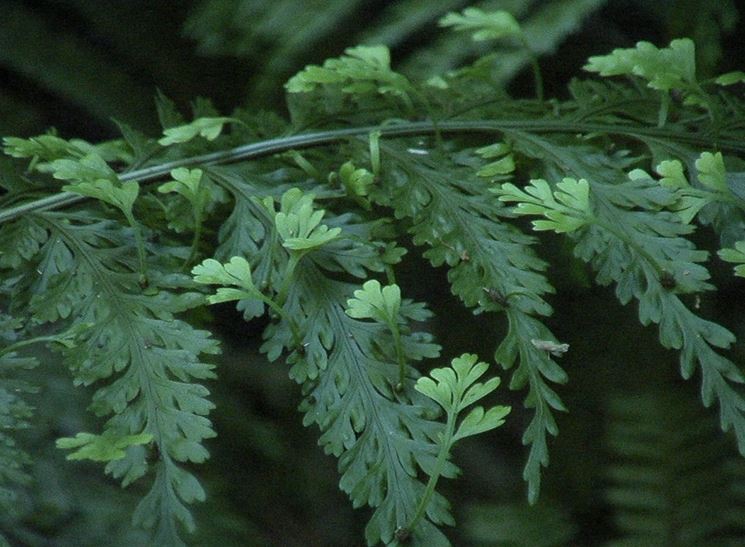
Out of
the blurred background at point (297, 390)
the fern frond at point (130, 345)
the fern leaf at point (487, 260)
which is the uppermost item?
the fern frond at point (130, 345)

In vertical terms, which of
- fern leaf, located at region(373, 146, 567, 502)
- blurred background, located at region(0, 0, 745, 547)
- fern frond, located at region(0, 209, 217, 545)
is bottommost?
blurred background, located at region(0, 0, 745, 547)

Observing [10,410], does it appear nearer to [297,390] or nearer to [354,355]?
[354,355]

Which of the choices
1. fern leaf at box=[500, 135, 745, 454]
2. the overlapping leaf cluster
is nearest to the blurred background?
fern leaf at box=[500, 135, 745, 454]

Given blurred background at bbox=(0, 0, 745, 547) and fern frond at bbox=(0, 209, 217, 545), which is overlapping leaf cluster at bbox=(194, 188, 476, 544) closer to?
fern frond at bbox=(0, 209, 217, 545)

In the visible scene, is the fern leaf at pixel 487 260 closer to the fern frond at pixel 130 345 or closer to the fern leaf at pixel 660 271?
the fern leaf at pixel 660 271

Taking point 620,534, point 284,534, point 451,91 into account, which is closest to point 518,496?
point 620,534

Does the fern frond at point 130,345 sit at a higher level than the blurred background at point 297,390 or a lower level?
higher

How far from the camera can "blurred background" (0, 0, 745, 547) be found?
1283mm

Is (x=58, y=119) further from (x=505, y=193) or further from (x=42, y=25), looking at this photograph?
(x=505, y=193)

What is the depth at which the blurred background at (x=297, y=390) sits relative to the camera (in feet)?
4.21

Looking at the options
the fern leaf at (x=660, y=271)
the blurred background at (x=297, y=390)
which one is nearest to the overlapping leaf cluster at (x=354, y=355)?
the fern leaf at (x=660, y=271)

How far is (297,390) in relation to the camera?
1803 millimetres

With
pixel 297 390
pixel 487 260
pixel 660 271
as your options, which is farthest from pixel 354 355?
pixel 297 390

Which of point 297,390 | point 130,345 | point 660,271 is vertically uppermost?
point 130,345
